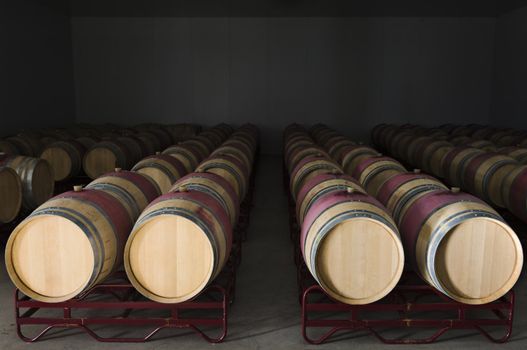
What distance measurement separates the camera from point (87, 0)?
1252 cm

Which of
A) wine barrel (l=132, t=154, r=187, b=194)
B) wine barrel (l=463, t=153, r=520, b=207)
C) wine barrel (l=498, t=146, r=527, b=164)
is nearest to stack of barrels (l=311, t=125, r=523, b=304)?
wine barrel (l=463, t=153, r=520, b=207)

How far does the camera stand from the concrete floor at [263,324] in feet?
11.1

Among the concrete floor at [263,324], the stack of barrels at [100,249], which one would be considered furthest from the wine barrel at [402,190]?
the stack of barrels at [100,249]

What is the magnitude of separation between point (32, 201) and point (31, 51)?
6.63 m

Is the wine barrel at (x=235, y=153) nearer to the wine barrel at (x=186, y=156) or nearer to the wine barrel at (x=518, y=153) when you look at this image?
the wine barrel at (x=186, y=156)

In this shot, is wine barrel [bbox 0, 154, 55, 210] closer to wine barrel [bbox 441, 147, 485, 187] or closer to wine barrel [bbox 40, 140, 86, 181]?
wine barrel [bbox 40, 140, 86, 181]

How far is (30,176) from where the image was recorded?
559 cm

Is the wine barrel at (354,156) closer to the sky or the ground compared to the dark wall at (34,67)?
closer to the ground

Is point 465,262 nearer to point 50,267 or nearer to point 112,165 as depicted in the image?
point 50,267

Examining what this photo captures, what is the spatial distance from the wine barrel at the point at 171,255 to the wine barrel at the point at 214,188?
19.9 inches

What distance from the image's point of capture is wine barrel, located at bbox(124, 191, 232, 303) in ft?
10.5

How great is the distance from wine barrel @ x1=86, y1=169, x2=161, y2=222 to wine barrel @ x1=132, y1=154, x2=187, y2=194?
0.56 meters

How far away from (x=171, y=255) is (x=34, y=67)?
9.52 metres

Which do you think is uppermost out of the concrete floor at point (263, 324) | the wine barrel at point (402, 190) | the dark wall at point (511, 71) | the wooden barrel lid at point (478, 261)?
the dark wall at point (511, 71)
